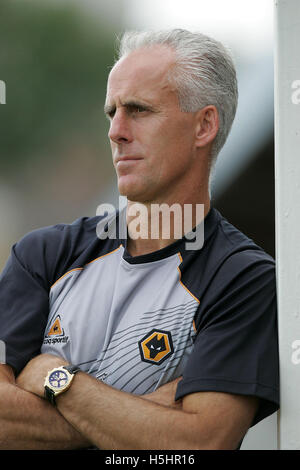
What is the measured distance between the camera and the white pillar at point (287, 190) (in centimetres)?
147

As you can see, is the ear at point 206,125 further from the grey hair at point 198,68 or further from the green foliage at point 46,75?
the green foliage at point 46,75

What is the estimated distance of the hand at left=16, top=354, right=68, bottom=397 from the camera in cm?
154

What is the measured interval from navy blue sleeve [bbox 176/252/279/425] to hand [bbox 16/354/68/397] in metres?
0.34

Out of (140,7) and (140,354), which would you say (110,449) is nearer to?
(140,354)

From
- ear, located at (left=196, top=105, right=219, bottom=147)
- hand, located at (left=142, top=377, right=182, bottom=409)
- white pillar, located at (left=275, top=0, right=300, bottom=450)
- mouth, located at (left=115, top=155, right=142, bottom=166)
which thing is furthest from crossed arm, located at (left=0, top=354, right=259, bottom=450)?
ear, located at (left=196, top=105, right=219, bottom=147)

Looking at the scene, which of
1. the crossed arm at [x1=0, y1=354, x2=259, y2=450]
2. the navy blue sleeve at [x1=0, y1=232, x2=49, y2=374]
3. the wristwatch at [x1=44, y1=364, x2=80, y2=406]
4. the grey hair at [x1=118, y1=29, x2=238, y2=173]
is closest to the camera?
the crossed arm at [x1=0, y1=354, x2=259, y2=450]

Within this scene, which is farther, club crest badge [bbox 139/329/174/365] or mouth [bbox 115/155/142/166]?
mouth [bbox 115/155/142/166]

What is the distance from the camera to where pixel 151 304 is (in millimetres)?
1644

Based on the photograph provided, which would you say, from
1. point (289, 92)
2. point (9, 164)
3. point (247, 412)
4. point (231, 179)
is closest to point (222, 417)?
point (247, 412)

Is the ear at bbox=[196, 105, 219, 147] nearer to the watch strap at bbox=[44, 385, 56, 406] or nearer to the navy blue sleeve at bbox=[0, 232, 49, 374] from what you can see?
the navy blue sleeve at bbox=[0, 232, 49, 374]

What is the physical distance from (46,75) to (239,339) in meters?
8.97

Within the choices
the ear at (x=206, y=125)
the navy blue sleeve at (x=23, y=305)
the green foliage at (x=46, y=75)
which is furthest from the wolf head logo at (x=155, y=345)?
the green foliage at (x=46, y=75)

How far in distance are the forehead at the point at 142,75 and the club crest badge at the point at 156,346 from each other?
66 centimetres

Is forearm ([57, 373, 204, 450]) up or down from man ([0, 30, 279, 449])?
down
